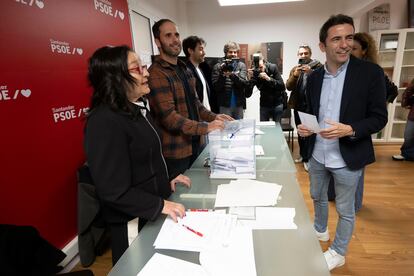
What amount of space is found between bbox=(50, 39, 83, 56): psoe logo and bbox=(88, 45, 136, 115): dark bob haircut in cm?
101

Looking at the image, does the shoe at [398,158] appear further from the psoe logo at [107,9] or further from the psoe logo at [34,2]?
the psoe logo at [34,2]

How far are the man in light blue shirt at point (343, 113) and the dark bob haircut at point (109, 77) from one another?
1.04m

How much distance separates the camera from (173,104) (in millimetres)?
1743

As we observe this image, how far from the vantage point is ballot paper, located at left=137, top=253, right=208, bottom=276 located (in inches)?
32.3

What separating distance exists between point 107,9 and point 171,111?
1491 mm

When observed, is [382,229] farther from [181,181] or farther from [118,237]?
[118,237]

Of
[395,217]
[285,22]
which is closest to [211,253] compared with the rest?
[395,217]

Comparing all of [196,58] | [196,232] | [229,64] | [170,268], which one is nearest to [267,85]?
[229,64]

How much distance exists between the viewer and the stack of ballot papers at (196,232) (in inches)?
36.7

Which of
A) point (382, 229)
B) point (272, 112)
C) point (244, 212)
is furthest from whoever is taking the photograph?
point (272, 112)

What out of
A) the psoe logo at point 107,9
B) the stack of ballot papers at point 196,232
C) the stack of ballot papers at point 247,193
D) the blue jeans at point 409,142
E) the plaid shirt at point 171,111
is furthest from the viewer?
the blue jeans at point 409,142

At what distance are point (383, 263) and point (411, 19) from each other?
422 cm

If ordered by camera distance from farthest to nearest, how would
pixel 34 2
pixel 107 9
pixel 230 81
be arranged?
pixel 230 81 < pixel 107 9 < pixel 34 2

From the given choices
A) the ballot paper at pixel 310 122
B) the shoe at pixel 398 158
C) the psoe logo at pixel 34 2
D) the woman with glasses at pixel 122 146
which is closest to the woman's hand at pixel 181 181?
the woman with glasses at pixel 122 146
